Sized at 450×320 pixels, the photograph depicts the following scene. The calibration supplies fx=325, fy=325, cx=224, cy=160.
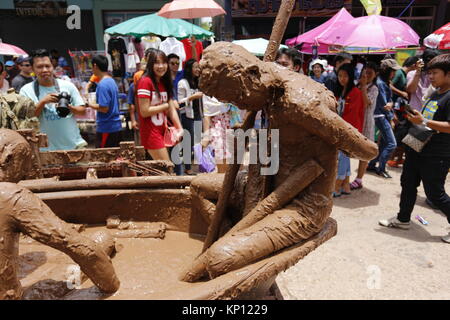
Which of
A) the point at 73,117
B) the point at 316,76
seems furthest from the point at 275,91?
the point at 316,76

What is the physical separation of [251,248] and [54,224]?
825 mm

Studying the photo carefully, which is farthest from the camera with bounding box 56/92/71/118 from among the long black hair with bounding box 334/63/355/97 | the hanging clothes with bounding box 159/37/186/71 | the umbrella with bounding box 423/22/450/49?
the umbrella with bounding box 423/22/450/49

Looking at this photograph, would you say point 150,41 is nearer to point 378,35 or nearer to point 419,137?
point 378,35

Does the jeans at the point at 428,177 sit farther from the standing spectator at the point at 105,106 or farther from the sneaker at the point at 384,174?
the standing spectator at the point at 105,106

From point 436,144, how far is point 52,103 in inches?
149

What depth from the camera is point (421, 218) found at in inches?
149

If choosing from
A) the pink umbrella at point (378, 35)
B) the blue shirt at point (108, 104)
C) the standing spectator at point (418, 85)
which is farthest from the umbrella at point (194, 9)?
the standing spectator at point (418, 85)

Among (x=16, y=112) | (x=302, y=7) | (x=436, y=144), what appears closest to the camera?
(x=16, y=112)

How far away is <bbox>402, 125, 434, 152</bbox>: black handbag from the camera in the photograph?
302cm

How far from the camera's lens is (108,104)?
3939 millimetres

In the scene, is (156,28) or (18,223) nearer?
(18,223)

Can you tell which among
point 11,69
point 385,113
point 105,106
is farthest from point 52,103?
point 11,69

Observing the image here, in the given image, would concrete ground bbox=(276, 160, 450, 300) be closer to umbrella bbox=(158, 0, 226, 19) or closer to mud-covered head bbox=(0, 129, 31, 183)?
mud-covered head bbox=(0, 129, 31, 183)
